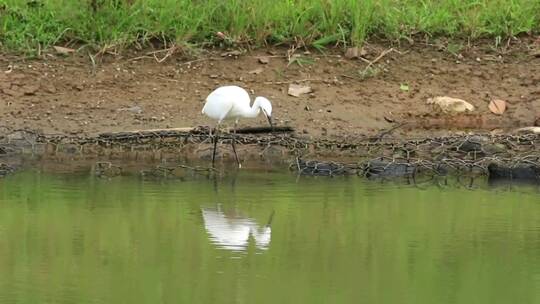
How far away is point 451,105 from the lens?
12.0m

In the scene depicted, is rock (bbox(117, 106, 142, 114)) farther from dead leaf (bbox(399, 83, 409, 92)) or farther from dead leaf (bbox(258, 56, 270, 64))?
dead leaf (bbox(399, 83, 409, 92))

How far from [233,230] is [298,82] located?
4289mm

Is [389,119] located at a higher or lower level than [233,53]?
lower

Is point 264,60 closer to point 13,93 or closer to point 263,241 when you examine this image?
point 13,93

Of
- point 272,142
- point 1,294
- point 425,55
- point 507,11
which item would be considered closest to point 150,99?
point 272,142

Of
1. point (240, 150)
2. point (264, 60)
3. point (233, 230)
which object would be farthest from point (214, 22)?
point (233, 230)

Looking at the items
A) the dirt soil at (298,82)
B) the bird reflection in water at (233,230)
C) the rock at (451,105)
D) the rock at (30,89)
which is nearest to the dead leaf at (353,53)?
the dirt soil at (298,82)

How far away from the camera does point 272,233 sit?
8016 mm

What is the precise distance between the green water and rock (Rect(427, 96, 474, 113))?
228cm

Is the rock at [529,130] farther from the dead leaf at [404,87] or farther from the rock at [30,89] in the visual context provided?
the rock at [30,89]

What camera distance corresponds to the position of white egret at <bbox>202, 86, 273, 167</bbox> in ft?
35.3

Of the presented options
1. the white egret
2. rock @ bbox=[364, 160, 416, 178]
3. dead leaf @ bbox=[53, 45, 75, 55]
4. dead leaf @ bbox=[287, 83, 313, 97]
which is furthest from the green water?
dead leaf @ bbox=[53, 45, 75, 55]

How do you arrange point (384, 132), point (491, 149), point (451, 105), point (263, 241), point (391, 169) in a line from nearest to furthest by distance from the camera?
point (263, 241) < point (391, 169) < point (491, 149) < point (384, 132) < point (451, 105)

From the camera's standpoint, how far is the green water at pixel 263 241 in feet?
21.7
